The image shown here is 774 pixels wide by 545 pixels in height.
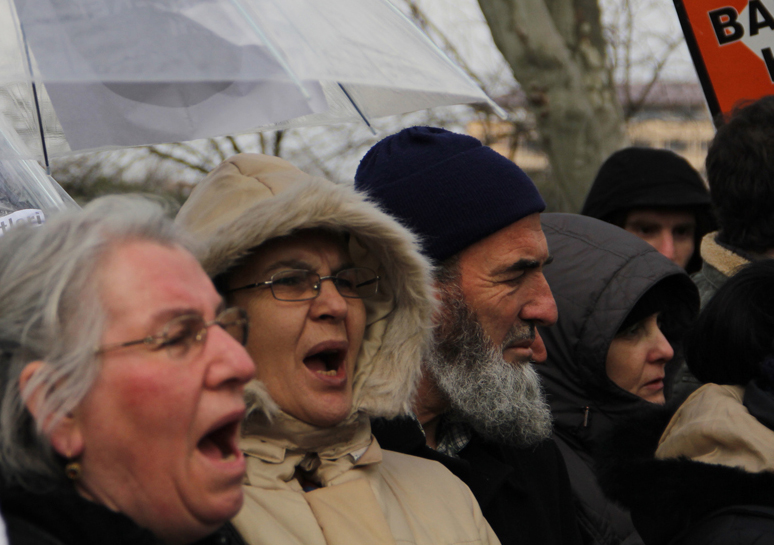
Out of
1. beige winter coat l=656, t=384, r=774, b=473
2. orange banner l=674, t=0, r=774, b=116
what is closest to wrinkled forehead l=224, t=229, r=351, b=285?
beige winter coat l=656, t=384, r=774, b=473

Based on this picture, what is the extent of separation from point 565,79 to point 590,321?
5.18 m

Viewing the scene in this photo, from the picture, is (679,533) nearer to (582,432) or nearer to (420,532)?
(420,532)

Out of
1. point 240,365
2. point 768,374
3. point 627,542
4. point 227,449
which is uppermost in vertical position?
point 240,365

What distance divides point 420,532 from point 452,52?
11.7 meters

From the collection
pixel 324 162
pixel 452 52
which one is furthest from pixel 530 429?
pixel 452 52

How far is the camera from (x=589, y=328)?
3.25 meters

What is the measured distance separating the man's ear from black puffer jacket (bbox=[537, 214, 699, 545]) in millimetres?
2151

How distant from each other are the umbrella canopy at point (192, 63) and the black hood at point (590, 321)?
1215 millimetres

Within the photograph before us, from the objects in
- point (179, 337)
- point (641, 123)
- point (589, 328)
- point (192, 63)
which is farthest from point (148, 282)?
point (641, 123)

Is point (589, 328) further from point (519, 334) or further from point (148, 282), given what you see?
point (148, 282)

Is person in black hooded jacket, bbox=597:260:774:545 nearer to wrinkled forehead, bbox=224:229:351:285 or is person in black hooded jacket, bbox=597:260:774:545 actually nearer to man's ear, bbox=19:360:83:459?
wrinkled forehead, bbox=224:229:351:285

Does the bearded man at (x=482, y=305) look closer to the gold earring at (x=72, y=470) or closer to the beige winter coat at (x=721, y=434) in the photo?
the beige winter coat at (x=721, y=434)

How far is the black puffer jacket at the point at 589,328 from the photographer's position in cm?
323

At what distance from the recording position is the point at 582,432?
3.25m
